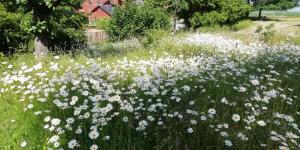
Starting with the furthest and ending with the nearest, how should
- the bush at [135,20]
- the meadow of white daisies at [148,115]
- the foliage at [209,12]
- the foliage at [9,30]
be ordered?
the foliage at [209,12] < the bush at [135,20] < the foliage at [9,30] < the meadow of white daisies at [148,115]

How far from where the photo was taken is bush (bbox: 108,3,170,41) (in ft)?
82.4

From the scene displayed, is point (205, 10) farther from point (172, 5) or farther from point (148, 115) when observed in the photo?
point (148, 115)

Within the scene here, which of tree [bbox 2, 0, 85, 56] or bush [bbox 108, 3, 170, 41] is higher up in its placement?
tree [bbox 2, 0, 85, 56]

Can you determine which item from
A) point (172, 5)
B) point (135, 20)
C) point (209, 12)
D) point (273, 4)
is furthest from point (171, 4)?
point (273, 4)

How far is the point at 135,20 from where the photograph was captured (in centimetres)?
2542

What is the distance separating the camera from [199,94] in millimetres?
5828

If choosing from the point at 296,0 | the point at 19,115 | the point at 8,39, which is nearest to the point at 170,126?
the point at 19,115

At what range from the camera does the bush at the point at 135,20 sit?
25.1 meters

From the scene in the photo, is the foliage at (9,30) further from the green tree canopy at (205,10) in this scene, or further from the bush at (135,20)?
the green tree canopy at (205,10)

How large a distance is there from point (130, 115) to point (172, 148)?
917 mm

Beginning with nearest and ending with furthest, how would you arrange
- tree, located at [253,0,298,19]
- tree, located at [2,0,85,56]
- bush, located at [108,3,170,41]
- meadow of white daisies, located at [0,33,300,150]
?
meadow of white daisies, located at [0,33,300,150] → tree, located at [2,0,85,56] → bush, located at [108,3,170,41] → tree, located at [253,0,298,19]

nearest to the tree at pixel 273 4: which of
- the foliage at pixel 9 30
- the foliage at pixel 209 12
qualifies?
the foliage at pixel 209 12

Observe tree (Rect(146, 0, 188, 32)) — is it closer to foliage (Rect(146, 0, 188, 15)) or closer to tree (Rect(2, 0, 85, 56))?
foliage (Rect(146, 0, 188, 15))

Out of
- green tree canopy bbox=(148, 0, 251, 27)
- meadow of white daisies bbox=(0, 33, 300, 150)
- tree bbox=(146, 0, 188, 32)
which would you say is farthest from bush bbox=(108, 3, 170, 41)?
meadow of white daisies bbox=(0, 33, 300, 150)
